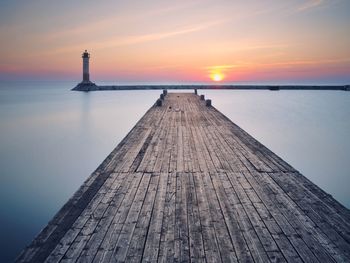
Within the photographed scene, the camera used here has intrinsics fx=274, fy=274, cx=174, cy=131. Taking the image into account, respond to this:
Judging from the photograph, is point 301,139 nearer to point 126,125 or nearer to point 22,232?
point 126,125

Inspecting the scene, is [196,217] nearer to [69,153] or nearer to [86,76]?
[69,153]

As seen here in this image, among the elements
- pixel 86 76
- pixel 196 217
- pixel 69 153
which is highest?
pixel 86 76

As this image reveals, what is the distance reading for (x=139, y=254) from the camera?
323 centimetres

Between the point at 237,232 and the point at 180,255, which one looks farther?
the point at 237,232

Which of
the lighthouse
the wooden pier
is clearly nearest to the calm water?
the wooden pier

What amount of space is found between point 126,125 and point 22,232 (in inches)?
651

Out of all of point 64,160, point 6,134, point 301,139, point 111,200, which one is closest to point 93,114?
point 6,134

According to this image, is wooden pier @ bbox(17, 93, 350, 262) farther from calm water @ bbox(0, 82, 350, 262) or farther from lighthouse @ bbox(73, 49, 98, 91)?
lighthouse @ bbox(73, 49, 98, 91)

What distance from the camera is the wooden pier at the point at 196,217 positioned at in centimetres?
328

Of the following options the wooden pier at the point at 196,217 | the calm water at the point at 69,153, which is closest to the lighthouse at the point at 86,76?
the calm water at the point at 69,153

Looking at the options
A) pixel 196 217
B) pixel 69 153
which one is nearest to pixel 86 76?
pixel 69 153

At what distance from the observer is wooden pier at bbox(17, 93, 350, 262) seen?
3283mm

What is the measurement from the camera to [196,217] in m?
4.10

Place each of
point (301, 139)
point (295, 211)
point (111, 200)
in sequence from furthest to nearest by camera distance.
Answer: point (301, 139), point (111, 200), point (295, 211)
